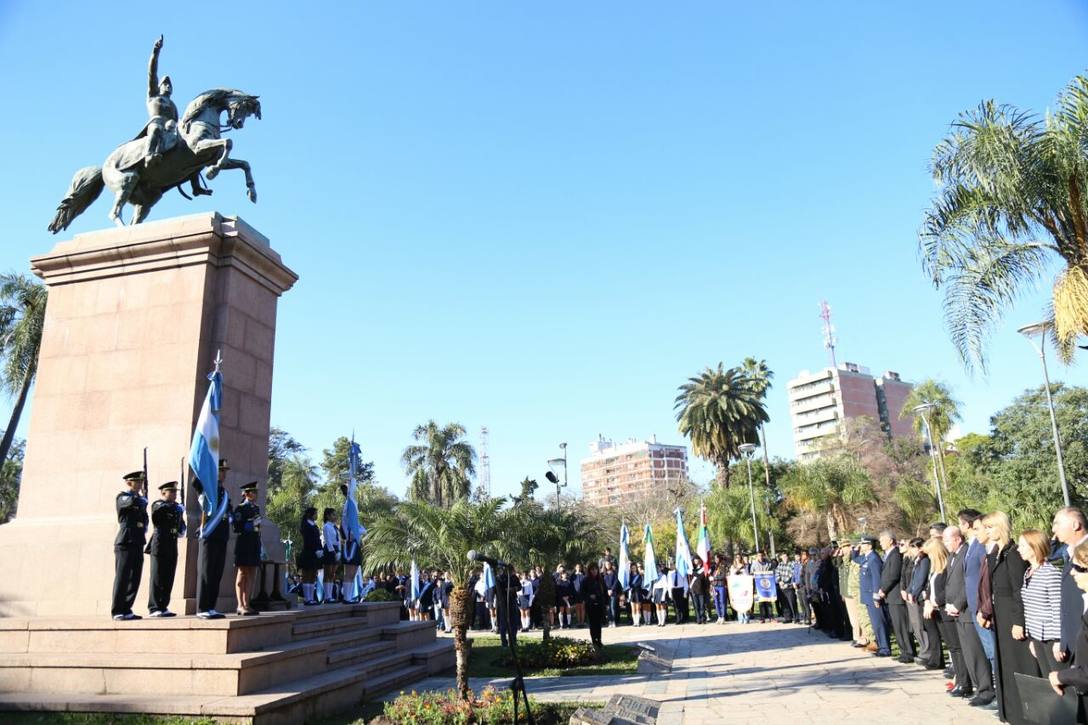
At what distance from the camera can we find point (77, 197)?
39.6 feet

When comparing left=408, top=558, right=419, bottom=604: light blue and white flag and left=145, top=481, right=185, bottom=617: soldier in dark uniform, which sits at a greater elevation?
left=145, top=481, right=185, bottom=617: soldier in dark uniform

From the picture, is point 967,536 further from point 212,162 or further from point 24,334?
point 24,334

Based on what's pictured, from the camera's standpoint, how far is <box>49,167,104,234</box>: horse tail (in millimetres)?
11969

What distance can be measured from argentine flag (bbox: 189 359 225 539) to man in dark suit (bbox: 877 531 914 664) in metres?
9.47

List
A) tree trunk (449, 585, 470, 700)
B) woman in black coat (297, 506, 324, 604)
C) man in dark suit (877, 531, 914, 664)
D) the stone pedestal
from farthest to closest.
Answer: woman in black coat (297, 506, 324, 604), man in dark suit (877, 531, 914, 664), the stone pedestal, tree trunk (449, 585, 470, 700)

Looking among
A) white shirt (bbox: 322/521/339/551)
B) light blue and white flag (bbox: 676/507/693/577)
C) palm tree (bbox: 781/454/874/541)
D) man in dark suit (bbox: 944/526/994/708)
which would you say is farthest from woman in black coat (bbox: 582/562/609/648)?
palm tree (bbox: 781/454/874/541)

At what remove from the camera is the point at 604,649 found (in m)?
14.0

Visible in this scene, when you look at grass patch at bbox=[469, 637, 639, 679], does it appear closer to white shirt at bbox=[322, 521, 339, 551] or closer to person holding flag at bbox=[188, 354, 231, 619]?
white shirt at bbox=[322, 521, 339, 551]

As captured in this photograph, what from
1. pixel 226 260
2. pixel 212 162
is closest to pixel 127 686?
pixel 226 260

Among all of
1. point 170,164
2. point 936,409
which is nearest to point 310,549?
point 170,164

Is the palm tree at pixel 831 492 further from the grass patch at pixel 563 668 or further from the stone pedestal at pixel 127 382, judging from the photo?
the stone pedestal at pixel 127 382

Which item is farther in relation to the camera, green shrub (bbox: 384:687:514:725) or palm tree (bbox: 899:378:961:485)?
palm tree (bbox: 899:378:961:485)

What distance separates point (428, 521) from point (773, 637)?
13.9 meters

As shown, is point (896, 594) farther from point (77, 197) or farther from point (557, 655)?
point (77, 197)
